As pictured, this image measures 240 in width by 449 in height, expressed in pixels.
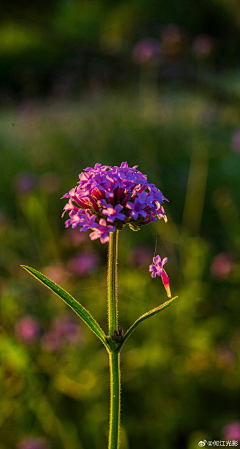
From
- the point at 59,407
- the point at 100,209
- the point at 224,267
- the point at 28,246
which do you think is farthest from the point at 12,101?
the point at 100,209

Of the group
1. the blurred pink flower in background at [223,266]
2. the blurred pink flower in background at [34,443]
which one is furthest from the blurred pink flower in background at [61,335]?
the blurred pink flower in background at [223,266]

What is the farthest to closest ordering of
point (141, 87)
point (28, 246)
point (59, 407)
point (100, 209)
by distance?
point (141, 87), point (28, 246), point (59, 407), point (100, 209)

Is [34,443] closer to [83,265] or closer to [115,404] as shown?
[115,404]

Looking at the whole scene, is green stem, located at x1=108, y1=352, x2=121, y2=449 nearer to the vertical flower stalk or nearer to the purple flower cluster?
the vertical flower stalk

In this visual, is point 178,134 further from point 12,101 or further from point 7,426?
point 7,426

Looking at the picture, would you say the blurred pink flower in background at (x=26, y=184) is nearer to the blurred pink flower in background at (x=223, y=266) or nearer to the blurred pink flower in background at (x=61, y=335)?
the blurred pink flower in background at (x=61, y=335)

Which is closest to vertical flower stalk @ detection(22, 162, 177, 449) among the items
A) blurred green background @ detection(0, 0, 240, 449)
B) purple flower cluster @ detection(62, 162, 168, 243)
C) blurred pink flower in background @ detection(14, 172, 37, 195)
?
purple flower cluster @ detection(62, 162, 168, 243)
